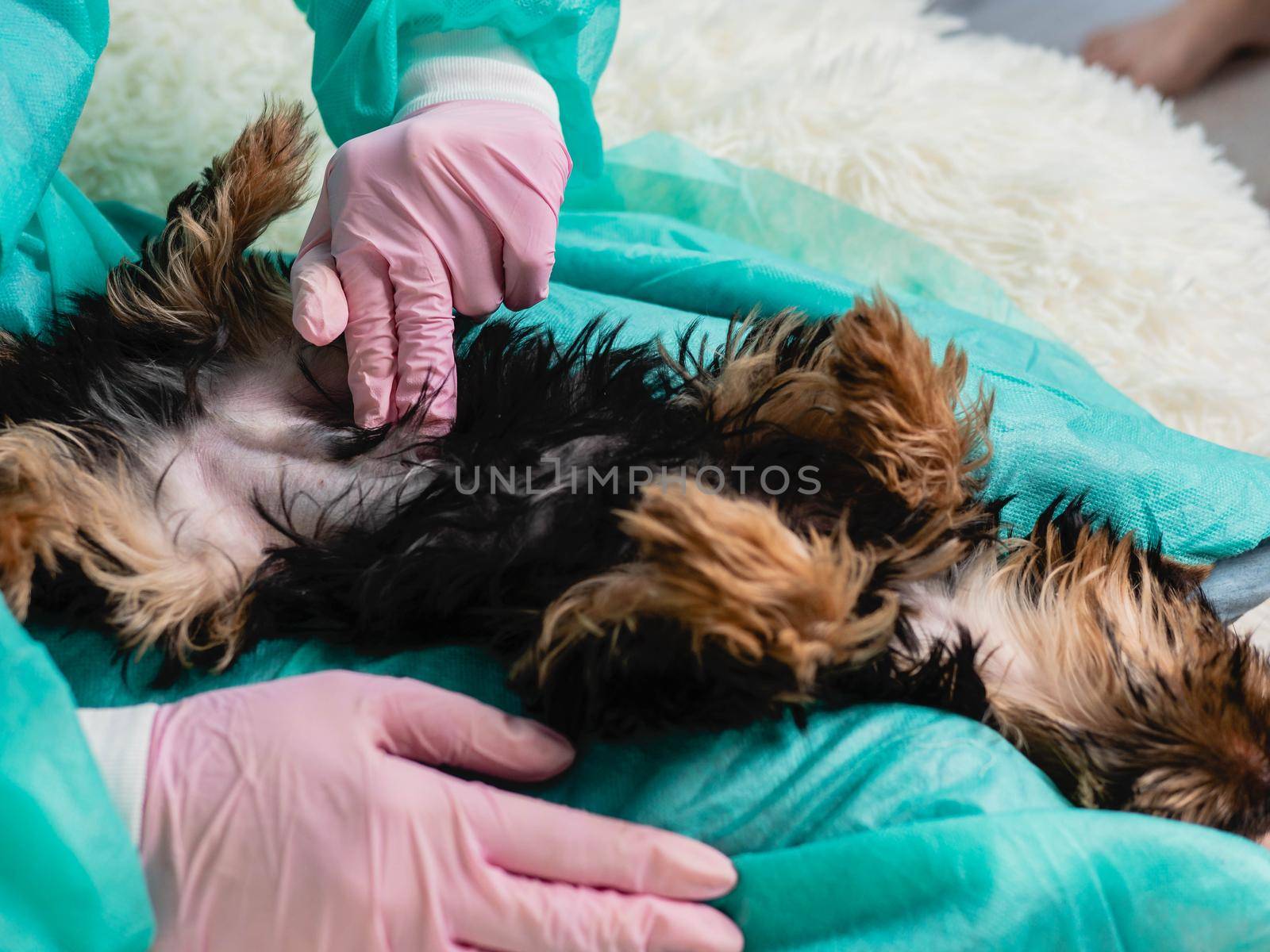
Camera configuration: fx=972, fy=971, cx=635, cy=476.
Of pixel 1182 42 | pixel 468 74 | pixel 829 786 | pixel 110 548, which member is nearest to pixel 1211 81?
pixel 1182 42

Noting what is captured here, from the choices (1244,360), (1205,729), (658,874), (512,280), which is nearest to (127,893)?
(658,874)

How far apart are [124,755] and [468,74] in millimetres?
904

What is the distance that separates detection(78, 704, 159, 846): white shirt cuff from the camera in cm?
82

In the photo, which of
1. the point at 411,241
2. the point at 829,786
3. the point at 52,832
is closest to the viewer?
the point at 52,832

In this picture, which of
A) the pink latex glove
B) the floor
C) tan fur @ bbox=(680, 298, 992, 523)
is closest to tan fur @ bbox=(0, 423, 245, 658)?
the pink latex glove

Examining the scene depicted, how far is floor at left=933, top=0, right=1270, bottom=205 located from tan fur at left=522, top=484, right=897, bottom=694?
211cm

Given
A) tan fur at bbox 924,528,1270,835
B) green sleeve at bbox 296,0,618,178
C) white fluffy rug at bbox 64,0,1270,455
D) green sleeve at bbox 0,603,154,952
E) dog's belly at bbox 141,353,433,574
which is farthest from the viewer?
white fluffy rug at bbox 64,0,1270,455

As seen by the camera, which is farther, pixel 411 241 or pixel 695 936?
pixel 411 241

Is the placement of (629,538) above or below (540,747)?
above

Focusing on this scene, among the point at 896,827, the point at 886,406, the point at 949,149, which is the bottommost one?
the point at 896,827

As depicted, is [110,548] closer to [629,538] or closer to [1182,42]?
[629,538]

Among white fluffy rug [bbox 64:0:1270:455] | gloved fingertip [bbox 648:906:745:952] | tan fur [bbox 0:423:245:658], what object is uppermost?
white fluffy rug [bbox 64:0:1270:455]

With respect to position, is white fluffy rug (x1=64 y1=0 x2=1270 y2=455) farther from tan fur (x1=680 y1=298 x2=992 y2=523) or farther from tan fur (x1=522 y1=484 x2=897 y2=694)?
tan fur (x1=522 y1=484 x2=897 y2=694)

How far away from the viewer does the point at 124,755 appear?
830 millimetres
